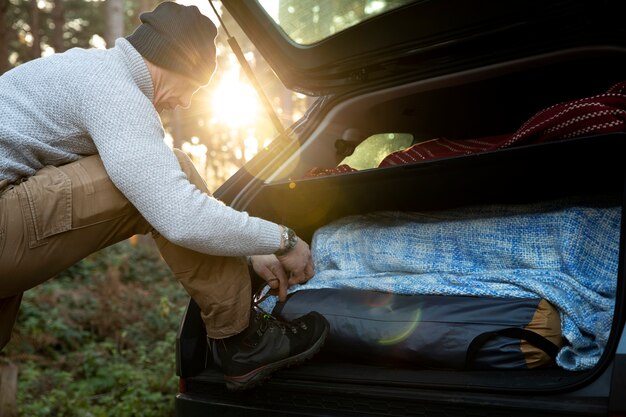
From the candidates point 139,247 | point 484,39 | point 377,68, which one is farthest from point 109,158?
point 139,247

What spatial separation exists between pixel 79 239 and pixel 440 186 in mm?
1211

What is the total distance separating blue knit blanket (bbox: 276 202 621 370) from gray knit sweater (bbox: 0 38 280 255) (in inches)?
25.9

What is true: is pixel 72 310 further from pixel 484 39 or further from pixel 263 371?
pixel 484 39

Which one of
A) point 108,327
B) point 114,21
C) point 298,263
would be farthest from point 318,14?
point 114,21

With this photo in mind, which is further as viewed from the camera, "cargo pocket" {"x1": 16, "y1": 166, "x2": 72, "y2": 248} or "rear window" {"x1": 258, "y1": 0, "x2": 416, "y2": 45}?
"rear window" {"x1": 258, "y1": 0, "x2": 416, "y2": 45}

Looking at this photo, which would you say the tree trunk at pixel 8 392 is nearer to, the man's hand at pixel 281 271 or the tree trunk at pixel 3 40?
the man's hand at pixel 281 271

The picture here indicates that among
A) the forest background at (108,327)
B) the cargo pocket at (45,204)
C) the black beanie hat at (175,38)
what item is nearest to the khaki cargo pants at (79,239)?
the cargo pocket at (45,204)

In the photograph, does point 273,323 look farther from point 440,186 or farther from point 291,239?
point 440,186

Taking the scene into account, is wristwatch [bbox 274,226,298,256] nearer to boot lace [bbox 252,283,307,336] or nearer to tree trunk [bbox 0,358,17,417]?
boot lace [bbox 252,283,307,336]

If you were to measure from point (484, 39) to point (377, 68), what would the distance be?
46cm

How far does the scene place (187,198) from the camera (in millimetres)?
1712

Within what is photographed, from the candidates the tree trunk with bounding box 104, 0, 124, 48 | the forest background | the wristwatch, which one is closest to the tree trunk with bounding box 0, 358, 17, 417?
the forest background

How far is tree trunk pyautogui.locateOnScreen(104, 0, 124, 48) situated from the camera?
28.4 feet

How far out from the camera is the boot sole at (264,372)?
1.89 metres
